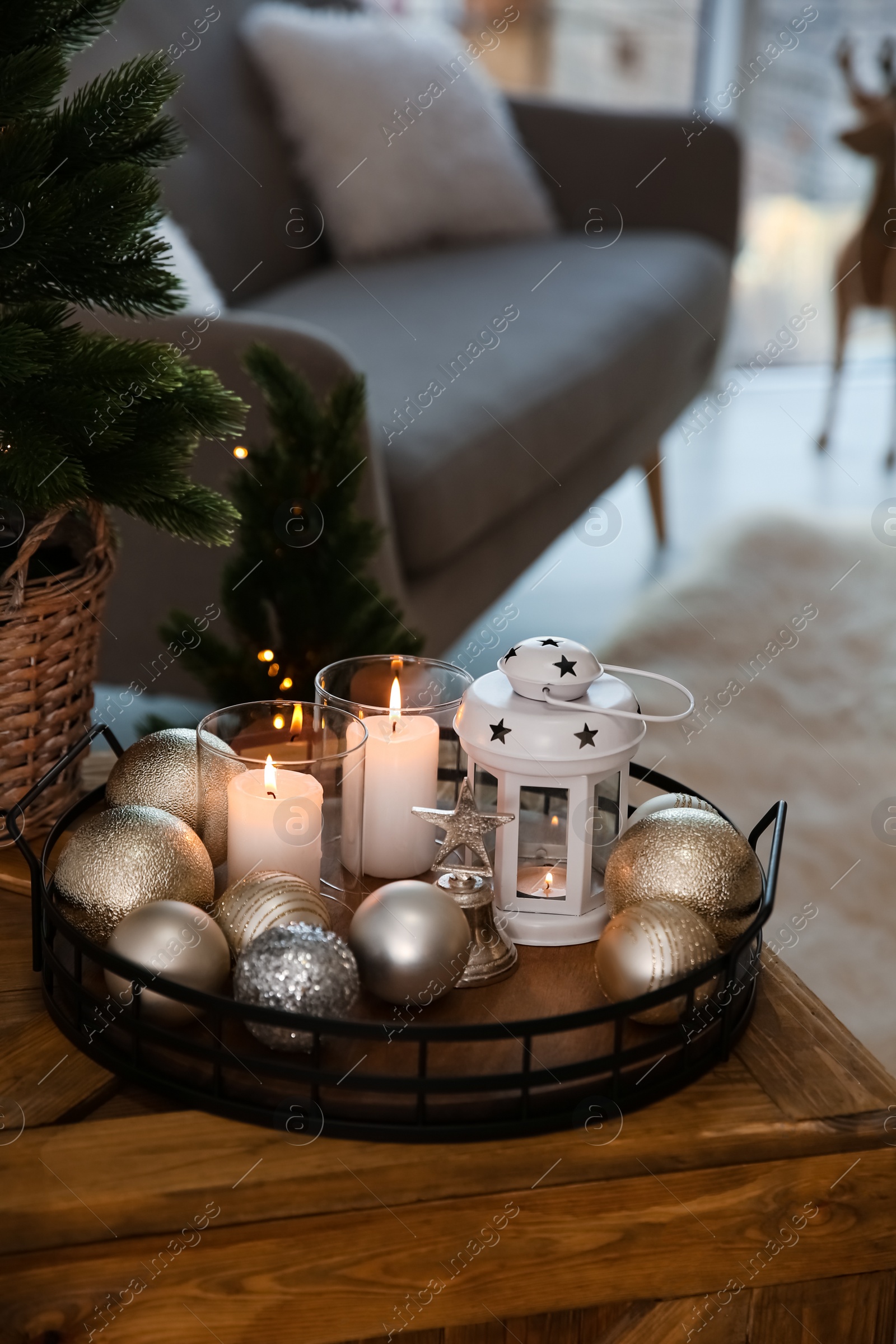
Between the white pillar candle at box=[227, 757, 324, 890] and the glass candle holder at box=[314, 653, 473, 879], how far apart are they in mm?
51

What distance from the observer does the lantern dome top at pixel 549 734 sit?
69 cm

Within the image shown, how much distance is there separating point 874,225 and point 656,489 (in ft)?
4.11

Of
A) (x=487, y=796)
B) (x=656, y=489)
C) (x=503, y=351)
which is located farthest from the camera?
(x=656, y=489)

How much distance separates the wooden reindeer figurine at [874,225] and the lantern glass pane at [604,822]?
296 cm

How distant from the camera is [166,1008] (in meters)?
0.63

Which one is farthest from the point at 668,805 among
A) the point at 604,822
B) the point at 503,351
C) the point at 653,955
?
the point at 503,351

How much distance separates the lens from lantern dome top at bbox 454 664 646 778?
693 millimetres

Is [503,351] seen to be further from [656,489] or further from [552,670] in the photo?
[552,670]

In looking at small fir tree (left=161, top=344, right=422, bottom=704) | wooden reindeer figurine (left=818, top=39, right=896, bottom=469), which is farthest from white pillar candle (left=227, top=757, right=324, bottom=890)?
wooden reindeer figurine (left=818, top=39, right=896, bottom=469)

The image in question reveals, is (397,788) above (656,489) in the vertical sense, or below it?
above

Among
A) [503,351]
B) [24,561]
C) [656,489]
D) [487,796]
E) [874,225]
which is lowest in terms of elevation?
[656,489]

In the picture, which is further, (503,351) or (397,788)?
(503,351)

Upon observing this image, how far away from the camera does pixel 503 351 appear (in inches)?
75.8

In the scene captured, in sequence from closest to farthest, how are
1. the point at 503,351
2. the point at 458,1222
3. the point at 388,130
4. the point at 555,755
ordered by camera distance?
the point at 458,1222 → the point at 555,755 → the point at 503,351 → the point at 388,130
